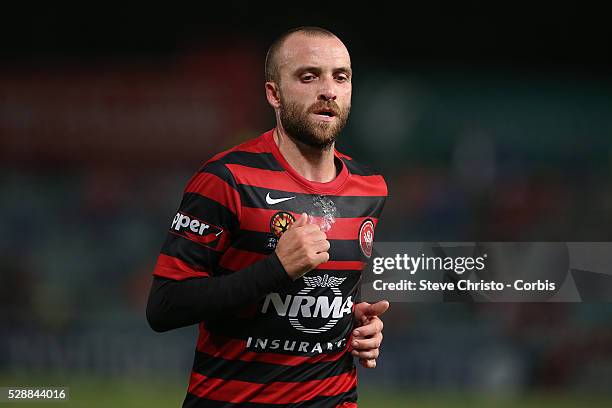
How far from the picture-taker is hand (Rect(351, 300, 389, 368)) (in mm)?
2504

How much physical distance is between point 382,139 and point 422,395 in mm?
2621

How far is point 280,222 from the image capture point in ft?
7.66

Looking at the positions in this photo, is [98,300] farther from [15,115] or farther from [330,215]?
[330,215]

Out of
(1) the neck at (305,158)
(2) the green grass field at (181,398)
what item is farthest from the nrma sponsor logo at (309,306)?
(2) the green grass field at (181,398)

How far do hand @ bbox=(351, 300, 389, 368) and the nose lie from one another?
0.65 metres

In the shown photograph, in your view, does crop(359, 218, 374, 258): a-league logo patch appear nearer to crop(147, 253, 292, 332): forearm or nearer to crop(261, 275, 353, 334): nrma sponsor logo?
crop(261, 275, 353, 334): nrma sponsor logo

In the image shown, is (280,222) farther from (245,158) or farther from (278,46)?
(278,46)

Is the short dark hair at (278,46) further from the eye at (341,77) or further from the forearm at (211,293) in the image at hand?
the forearm at (211,293)

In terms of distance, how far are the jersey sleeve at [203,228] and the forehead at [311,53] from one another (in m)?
0.38

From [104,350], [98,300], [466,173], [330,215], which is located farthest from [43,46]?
[330,215]

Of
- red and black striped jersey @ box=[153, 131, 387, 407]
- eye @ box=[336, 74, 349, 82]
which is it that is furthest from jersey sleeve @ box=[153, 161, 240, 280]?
eye @ box=[336, 74, 349, 82]

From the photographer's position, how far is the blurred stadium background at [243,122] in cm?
786

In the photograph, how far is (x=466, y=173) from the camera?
790cm

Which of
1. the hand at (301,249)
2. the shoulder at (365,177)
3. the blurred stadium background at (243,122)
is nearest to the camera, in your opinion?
the hand at (301,249)
